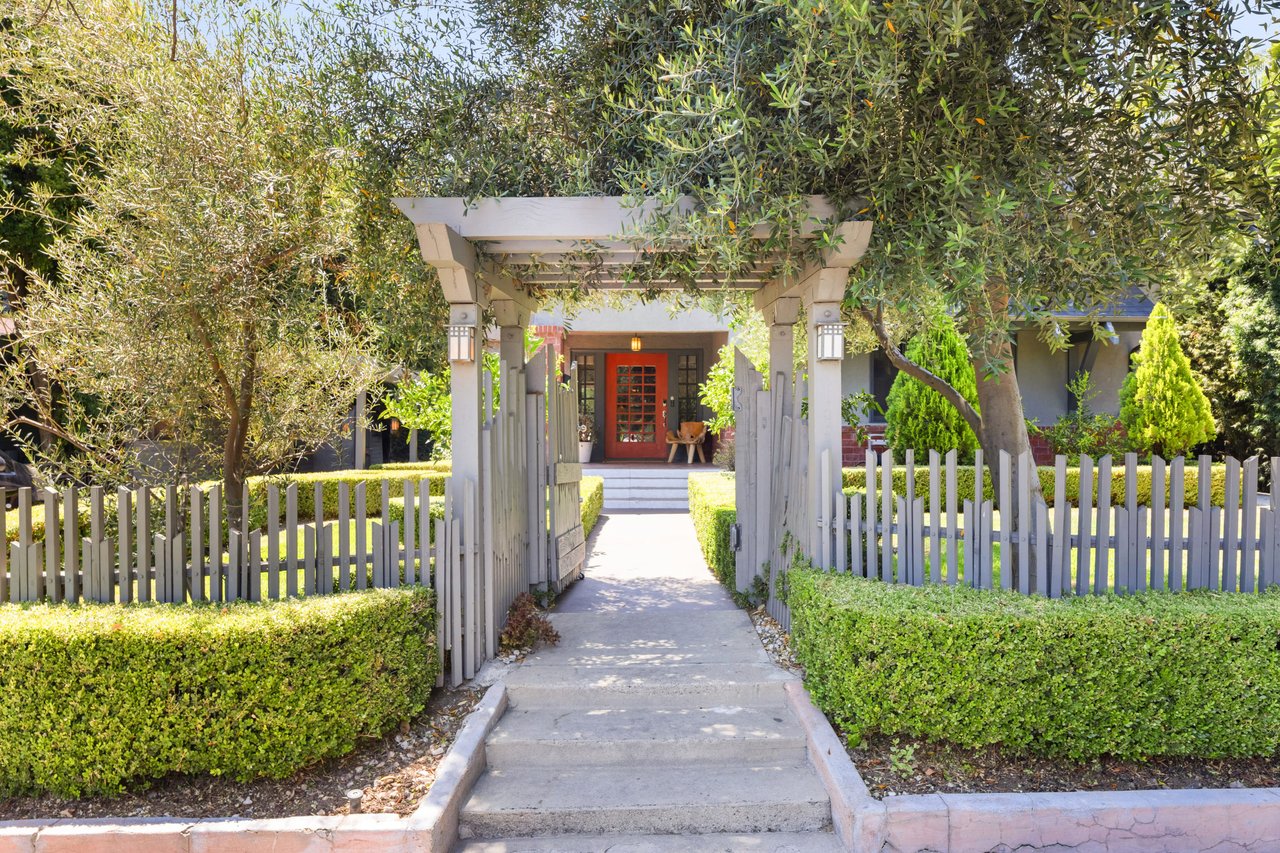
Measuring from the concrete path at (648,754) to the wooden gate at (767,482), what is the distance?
56 cm

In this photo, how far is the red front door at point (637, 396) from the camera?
1705cm

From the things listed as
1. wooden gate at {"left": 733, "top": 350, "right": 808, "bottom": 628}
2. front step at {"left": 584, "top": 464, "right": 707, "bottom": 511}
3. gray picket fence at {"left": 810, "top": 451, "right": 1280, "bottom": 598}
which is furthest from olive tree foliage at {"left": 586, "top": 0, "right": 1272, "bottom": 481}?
front step at {"left": 584, "top": 464, "right": 707, "bottom": 511}

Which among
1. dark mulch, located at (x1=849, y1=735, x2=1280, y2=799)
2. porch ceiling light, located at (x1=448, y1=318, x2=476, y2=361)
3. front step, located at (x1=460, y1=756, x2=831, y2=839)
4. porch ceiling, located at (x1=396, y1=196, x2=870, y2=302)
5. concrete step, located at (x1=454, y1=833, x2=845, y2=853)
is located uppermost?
porch ceiling, located at (x1=396, y1=196, x2=870, y2=302)

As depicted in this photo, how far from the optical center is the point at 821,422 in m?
4.54

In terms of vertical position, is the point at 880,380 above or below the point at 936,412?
above

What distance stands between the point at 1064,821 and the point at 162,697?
3931 millimetres

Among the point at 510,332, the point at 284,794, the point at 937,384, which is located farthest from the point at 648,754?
the point at 937,384

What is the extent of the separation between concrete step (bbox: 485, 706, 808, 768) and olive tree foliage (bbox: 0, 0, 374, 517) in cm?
311

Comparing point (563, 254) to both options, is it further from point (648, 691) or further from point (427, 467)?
point (427, 467)

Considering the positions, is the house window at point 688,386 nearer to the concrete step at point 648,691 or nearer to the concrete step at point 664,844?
the concrete step at point 648,691

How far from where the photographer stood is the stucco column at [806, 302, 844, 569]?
441 cm

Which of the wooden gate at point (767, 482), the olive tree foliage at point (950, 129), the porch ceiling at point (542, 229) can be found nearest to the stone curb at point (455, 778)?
the wooden gate at point (767, 482)

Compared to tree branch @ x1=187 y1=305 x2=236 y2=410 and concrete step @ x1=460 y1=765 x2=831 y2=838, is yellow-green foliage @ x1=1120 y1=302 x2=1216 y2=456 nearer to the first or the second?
concrete step @ x1=460 y1=765 x2=831 y2=838

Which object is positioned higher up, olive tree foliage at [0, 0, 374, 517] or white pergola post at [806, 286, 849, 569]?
olive tree foliage at [0, 0, 374, 517]
